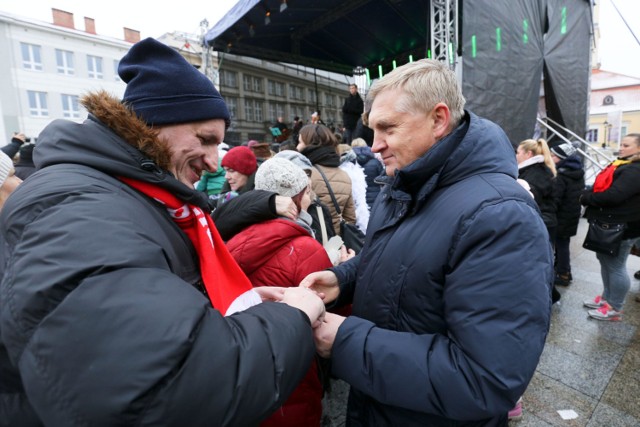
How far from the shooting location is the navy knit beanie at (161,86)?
3.18 feet

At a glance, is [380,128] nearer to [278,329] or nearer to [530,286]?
[530,286]

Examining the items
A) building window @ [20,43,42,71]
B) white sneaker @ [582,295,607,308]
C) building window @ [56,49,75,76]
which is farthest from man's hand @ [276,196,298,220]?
building window @ [56,49,75,76]

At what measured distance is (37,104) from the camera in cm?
2606

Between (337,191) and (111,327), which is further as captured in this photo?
(337,191)

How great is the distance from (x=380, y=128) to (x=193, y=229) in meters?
0.74

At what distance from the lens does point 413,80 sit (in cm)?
117

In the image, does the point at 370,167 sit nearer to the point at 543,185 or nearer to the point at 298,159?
the point at 298,159

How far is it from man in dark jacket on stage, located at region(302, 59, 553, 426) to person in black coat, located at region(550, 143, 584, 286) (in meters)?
4.11

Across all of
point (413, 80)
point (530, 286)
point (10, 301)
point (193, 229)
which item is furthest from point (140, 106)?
point (530, 286)

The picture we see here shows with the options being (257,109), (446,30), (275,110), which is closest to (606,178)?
(446,30)

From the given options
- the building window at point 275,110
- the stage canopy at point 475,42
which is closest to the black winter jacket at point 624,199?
the stage canopy at point 475,42

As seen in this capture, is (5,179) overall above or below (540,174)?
above

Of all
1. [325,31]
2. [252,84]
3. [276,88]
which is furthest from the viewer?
[276,88]

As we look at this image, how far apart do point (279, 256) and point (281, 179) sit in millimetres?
574
